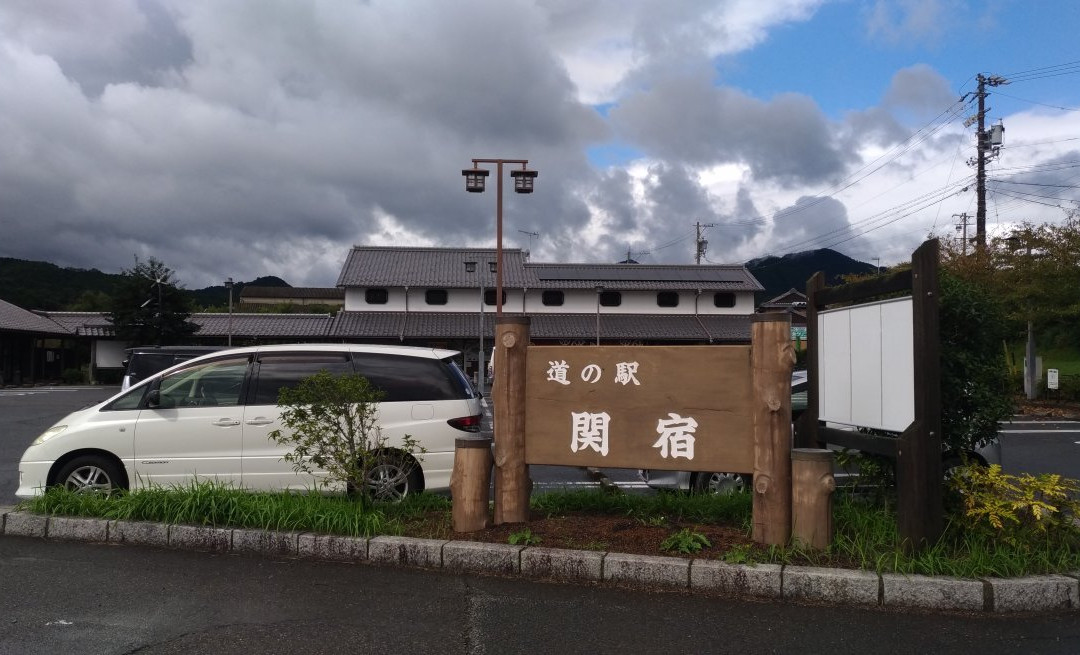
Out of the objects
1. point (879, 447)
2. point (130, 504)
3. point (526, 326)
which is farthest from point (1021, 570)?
point (130, 504)

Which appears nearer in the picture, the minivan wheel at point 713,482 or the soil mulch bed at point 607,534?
the soil mulch bed at point 607,534

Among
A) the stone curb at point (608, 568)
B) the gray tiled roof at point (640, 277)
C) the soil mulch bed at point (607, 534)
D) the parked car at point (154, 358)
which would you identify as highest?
the gray tiled roof at point (640, 277)

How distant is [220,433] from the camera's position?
6.66 meters

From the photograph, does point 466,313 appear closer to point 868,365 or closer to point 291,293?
point 868,365

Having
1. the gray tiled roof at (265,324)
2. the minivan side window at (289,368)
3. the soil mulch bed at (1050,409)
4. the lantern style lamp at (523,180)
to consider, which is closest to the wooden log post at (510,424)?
the minivan side window at (289,368)

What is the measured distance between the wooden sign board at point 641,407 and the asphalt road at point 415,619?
102 centimetres

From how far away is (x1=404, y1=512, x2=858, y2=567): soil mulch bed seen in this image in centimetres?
474

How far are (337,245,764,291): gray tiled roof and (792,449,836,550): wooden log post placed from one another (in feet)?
106

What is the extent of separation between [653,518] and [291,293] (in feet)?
264

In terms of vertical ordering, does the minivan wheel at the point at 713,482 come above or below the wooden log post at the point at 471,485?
below

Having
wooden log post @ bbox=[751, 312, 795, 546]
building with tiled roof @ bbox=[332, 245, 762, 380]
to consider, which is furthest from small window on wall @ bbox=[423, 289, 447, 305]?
wooden log post @ bbox=[751, 312, 795, 546]

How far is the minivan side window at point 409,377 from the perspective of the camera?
22.5 feet

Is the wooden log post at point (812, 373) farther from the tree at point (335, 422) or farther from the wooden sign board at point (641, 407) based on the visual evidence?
the tree at point (335, 422)

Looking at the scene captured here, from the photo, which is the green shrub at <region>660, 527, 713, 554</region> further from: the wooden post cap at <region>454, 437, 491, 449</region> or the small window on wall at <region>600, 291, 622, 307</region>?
the small window on wall at <region>600, 291, 622, 307</region>
